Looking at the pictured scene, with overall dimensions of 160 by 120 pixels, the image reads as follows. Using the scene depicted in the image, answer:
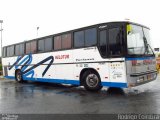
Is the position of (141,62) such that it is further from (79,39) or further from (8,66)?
(8,66)

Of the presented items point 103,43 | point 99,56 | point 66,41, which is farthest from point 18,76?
point 103,43

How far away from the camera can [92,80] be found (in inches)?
401

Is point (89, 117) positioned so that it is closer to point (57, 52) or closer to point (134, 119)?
point (134, 119)

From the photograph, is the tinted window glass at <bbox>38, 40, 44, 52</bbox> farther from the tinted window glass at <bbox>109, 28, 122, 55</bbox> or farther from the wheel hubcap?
the tinted window glass at <bbox>109, 28, 122, 55</bbox>

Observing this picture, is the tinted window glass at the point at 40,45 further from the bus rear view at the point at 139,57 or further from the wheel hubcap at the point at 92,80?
the bus rear view at the point at 139,57

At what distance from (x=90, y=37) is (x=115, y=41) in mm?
1528

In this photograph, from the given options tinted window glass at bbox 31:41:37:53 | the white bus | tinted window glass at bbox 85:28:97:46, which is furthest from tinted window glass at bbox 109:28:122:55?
tinted window glass at bbox 31:41:37:53

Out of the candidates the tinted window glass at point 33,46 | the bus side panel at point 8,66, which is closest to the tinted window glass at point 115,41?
the tinted window glass at point 33,46

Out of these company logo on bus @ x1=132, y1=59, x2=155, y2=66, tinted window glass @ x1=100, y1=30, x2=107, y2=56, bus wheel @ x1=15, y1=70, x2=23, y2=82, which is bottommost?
bus wheel @ x1=15, y1=70, x2=23, y2=82

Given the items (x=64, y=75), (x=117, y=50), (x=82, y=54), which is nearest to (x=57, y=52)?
(x=64, y=75)

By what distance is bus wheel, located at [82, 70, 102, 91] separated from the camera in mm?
9961

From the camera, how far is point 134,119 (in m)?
5.49

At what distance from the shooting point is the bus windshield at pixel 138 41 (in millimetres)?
8824

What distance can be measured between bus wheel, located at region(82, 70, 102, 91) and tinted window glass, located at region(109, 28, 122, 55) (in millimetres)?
1493
